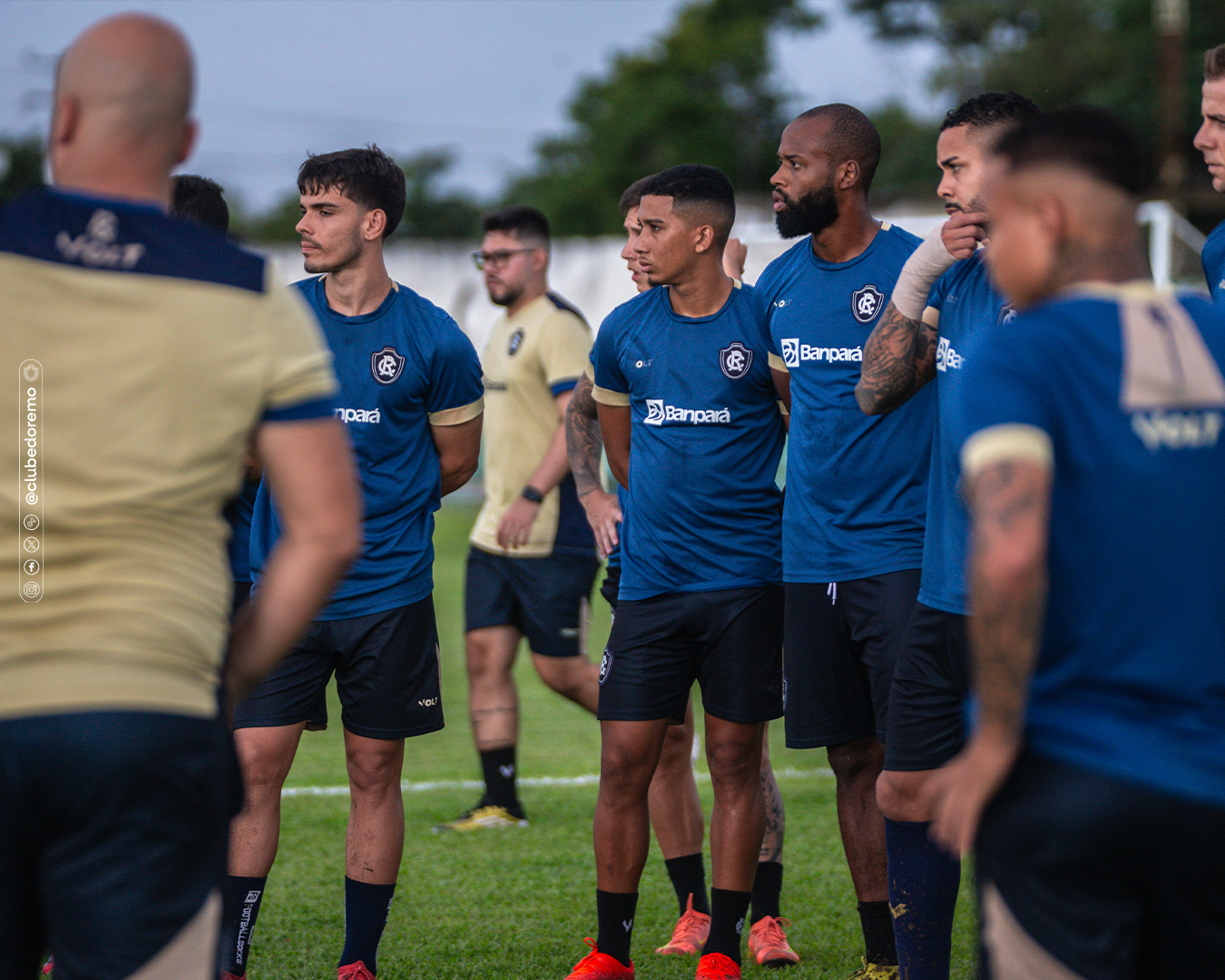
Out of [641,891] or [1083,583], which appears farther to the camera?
[641,891]

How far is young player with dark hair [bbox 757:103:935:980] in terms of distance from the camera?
4480 millimetres

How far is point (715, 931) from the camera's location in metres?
4.62

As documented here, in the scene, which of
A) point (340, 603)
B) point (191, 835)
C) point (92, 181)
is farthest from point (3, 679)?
point (340, 603)

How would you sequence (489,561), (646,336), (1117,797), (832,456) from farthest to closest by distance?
(489,561), (646,336), (832,456), (1117,797)

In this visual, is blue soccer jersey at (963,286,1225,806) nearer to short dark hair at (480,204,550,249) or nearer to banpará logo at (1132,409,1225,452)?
banpará logo at (1132,409,1225,452)

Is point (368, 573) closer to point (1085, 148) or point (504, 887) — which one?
point (504, 887)

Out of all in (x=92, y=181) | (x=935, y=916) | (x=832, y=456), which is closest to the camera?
(x=92, y=181)

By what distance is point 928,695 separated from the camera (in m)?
3.92

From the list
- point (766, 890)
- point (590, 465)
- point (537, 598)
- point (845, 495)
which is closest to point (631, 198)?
point (590, 465)

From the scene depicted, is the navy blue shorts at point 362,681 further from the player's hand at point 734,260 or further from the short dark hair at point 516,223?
the short dark hair at point 516,223

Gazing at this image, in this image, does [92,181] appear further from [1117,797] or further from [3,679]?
[1117,797]

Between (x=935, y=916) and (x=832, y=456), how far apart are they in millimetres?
1501

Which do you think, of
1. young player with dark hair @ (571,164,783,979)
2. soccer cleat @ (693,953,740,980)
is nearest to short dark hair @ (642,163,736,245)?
young player with dark hair @ (571,164,783,979)

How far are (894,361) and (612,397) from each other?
1319 millimetres
